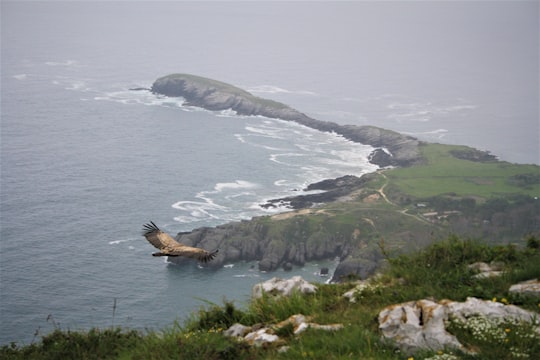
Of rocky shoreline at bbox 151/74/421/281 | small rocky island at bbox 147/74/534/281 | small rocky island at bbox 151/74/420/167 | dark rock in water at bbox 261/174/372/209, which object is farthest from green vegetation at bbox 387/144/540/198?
small rocky island at bbox 151/74/420/167

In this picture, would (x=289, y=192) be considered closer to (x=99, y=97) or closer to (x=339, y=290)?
(x=99, y=97)

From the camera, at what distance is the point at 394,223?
101 meters

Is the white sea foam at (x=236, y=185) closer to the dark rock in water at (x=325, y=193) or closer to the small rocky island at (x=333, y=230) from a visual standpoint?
the dark rock in water at (x=325, y=193)

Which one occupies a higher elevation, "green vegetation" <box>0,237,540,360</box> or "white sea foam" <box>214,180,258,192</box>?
"green vegetation" <box>0,237,540,360</box>

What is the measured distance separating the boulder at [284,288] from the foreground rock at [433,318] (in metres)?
3.09

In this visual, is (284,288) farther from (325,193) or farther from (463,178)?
(463,178)

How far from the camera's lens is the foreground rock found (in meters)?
10.0

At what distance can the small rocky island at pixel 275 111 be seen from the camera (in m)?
145

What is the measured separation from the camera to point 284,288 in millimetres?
14398

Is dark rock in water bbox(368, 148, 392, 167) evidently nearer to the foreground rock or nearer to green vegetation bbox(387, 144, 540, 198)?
green vegetation bbox(387, 144, 540, 198)

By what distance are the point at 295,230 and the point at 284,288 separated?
3202 inches

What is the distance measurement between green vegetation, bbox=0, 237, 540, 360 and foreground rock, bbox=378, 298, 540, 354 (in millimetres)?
197

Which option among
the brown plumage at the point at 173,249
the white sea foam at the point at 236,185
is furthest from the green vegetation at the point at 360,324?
the white sea foam at the point at 236,185

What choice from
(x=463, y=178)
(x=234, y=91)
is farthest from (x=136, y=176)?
(x=234, y=91)
